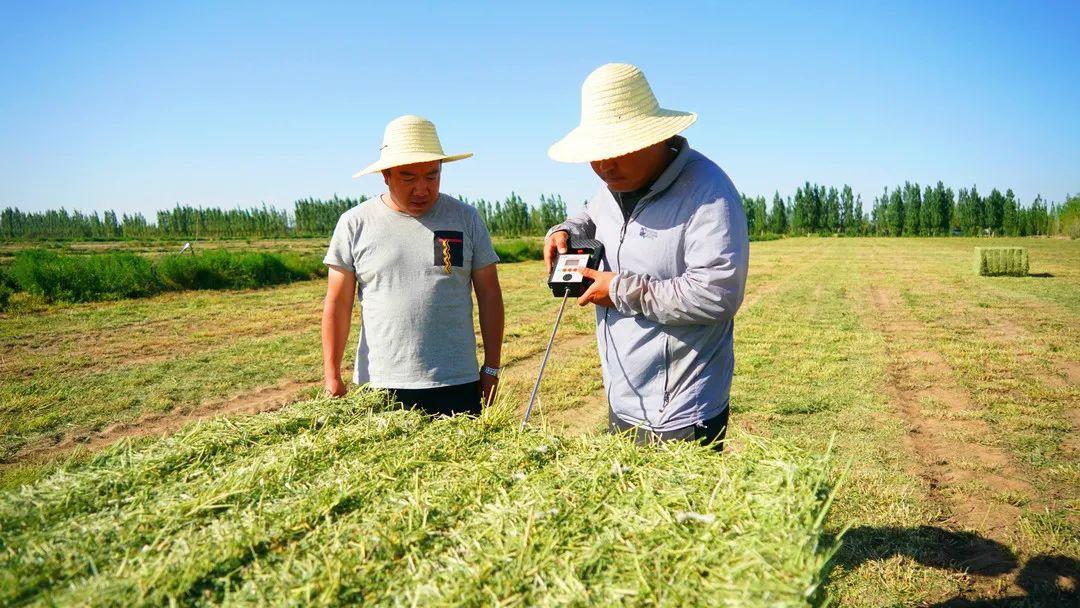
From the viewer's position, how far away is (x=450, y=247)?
2.92 metres

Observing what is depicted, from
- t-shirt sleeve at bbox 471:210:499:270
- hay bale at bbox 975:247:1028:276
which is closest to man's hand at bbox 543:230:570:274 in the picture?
t-shirt sleeve at bbox 471:210:499:270

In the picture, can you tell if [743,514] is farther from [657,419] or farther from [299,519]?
[299,519]

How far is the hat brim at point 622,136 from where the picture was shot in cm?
214

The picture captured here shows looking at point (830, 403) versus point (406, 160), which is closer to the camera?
point (406, 160)

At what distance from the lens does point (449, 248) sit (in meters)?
2.91

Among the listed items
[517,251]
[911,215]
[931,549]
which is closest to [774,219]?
[911,215]

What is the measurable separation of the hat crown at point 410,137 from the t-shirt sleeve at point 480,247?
0.39 m

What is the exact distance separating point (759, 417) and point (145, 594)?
512 cm

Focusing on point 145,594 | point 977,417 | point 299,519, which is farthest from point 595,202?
point 977,417

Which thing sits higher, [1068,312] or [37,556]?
[37,556]

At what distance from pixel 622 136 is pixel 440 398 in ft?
4.85

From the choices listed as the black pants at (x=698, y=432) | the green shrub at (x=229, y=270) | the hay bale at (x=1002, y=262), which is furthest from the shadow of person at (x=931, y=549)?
the hay bale at (x=1002, y=262)

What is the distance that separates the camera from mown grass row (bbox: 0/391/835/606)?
1220 mm

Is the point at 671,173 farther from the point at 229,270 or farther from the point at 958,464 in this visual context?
the point at 229,270
